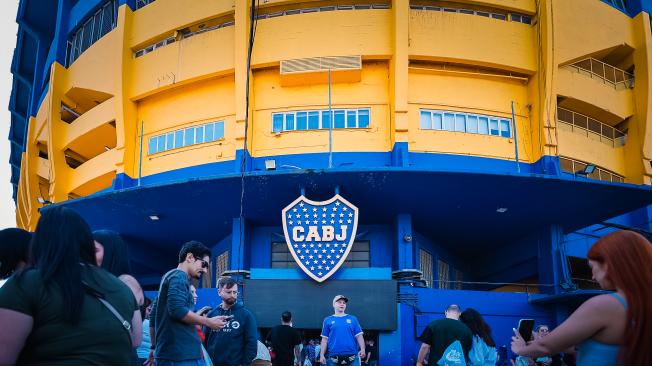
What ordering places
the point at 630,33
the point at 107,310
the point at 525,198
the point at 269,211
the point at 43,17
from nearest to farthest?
the point at 107,310, the point at 525,198, the point at 269,211, the point at 630,33, the point at 43,17

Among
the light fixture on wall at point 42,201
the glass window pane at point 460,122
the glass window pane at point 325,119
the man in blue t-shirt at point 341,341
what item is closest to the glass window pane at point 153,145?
the light fixture on wall at point 42,201

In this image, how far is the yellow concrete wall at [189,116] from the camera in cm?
2070

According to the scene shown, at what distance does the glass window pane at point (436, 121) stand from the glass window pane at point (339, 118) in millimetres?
2686

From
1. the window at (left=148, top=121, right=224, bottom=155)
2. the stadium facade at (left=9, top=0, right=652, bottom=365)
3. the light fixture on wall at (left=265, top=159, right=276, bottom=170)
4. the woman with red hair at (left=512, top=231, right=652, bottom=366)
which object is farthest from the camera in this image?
the window at (left=148, top=121, right=224, bottom=155)

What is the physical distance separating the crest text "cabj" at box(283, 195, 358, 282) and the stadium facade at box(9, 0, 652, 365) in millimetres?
168

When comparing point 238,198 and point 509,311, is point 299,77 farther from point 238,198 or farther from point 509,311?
point 509,311

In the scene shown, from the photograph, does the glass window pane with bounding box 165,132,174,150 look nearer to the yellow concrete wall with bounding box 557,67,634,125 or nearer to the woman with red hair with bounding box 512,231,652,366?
the yellow concrete wall with bounding box 557,67,634,125

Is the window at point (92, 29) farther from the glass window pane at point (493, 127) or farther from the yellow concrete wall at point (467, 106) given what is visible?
the glass window pane at point (493, 127)

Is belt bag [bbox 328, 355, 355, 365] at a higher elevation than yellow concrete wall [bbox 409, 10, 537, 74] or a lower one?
lower

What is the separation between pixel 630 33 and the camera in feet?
75.3

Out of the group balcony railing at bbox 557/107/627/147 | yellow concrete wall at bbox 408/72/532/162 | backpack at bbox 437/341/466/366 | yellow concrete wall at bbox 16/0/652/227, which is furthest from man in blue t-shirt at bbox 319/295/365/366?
balcony railing at bbox 557/107/627/147

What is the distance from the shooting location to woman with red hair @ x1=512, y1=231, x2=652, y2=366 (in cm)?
308

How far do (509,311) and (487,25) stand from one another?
850 centimetres

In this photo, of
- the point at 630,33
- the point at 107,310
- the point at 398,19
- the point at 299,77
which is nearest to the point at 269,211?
the point at 299,77
